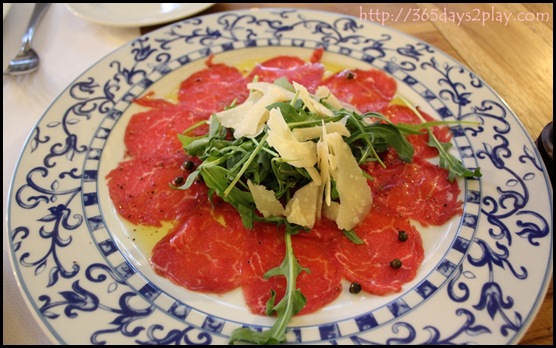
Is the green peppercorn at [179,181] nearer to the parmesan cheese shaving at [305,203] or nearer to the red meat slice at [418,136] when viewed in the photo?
the parmesan cheese shaving at [305,203]

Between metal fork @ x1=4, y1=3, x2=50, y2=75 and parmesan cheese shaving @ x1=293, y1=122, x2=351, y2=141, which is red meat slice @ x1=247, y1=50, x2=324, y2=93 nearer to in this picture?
parmesan cheese shaving @ x1=293, y1=122, x2=351, y2=141

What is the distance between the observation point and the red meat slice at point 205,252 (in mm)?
1801

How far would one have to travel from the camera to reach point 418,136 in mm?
2314

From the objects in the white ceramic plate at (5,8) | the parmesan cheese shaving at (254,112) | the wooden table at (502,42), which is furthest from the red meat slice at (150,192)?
the white ceramic plate at (5,8)

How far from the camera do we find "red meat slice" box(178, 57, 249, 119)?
2.49 m

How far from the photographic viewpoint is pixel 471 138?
2223 millimetres

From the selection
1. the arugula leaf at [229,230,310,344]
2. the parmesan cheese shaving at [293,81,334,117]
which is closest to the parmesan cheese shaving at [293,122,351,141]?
the parmesan cheese shaving at [293,81,334,117]

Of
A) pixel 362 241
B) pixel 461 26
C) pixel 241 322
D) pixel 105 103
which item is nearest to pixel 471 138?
pixel 362 241

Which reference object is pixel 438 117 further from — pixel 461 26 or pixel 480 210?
pixel 461 26

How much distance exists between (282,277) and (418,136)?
3.53ft

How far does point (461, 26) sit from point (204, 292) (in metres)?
2.41

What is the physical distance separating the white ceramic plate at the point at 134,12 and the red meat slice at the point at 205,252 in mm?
1514

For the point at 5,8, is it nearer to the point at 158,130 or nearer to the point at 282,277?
the point at 158,130

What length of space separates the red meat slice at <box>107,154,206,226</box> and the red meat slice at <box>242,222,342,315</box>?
391 millimetres
